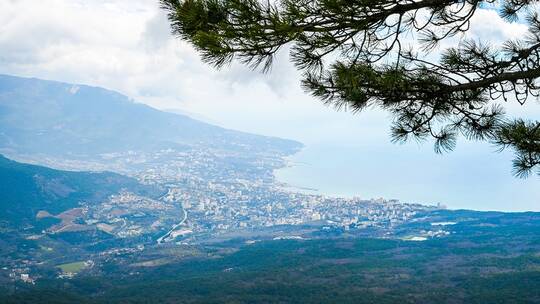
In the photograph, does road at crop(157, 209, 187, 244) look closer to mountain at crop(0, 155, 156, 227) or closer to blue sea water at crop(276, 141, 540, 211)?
mountain at crop(0, 155, 156, 227)

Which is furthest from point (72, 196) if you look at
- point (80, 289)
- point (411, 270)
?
point (411, 270)

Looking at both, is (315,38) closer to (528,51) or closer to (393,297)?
(528,51)

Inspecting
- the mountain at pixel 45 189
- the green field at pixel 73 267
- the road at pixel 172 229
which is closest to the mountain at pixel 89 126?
the mountain at pixel 45 189

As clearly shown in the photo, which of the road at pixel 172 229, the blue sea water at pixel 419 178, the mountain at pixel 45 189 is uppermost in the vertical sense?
the blue sea water at pixel 419 178

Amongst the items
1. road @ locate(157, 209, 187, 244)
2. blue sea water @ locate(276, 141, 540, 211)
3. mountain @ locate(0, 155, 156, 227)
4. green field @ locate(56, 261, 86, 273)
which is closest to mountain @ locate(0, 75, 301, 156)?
blue sea water @ locate(276, 141, 540, 211)

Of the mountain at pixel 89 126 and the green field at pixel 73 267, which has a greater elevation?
the mountain at pixel 89 126

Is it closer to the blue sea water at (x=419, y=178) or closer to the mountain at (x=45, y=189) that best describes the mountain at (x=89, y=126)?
the blue sea water at (x=419, y=178)

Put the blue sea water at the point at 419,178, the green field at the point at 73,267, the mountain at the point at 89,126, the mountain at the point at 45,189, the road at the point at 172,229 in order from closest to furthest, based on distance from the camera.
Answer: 1. the green field at the point at 73,267
2. the road at the point at 172,229
3. the mountain at the point at 45,189
4. the blue sea water at the point at 419,178
5. the mountain at the point at 89,126
